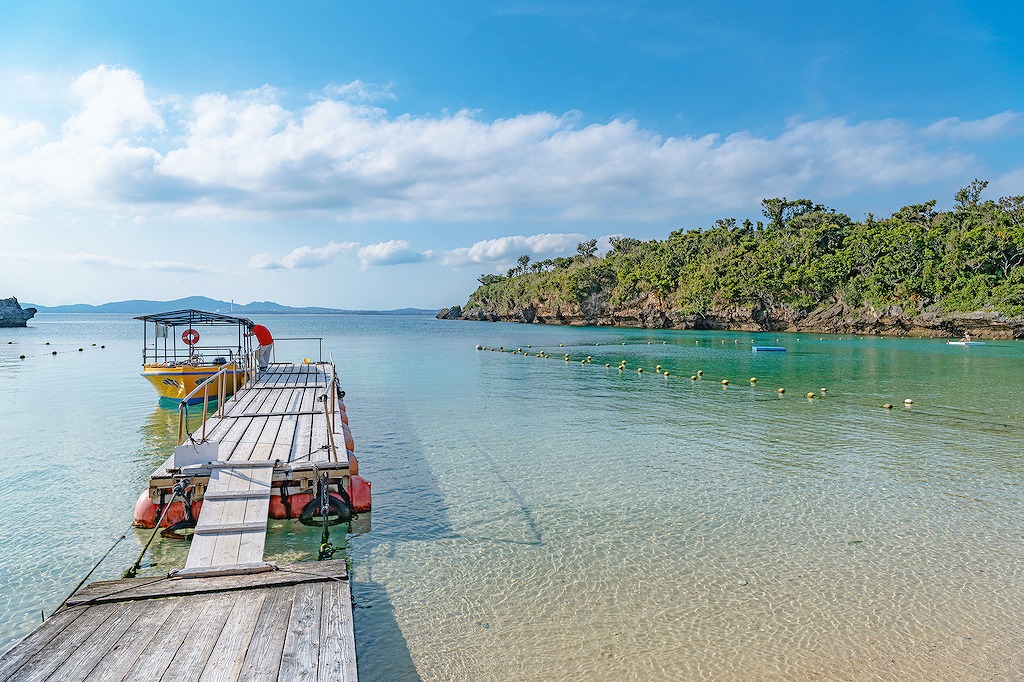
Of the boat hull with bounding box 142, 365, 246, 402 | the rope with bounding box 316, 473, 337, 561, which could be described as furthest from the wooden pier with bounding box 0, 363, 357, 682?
the boat hull with bounding box 142, 365, 246, 402

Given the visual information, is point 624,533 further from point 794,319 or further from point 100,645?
point 794,319

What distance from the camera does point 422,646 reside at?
636 centimetres

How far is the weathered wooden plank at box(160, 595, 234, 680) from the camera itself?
13.8ft

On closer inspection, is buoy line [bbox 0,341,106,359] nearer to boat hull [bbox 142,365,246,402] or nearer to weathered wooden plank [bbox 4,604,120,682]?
boat hull [bbox 142,365,246,402]

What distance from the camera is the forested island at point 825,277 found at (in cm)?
6862

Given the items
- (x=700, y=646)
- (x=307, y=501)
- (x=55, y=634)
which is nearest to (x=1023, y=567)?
(x=700, y=646)

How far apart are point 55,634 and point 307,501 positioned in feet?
15.3

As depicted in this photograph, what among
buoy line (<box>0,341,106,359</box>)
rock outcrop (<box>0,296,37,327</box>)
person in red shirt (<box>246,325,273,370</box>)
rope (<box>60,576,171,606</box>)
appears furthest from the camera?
rock outcrop (<box>0,296,37,327</box>)

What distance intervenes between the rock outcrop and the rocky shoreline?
9069 cm

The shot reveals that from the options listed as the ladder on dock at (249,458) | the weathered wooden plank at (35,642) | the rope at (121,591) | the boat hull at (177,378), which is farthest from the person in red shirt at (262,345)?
the weathered wooden plank at (35,642)

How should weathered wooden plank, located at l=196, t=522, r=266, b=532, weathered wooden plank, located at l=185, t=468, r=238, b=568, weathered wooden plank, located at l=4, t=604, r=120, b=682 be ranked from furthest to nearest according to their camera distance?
weathered wooden plank, located at l=196, t=522, r=266, b=532 → weathered wooden plank, located at l=185, t=468, r=238, b=568 → weathered wooden plank, located at l=4, t=604, r=120, b=682

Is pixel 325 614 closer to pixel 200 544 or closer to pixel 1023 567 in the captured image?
pixel 200 544

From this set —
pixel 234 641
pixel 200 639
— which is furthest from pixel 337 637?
pixel 200 639

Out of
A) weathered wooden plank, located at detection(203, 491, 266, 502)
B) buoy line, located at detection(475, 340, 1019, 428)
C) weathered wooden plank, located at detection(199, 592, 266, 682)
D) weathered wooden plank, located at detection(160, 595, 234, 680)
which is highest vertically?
weathered wooden plank, located at detection(203, 491, 266, 502)
